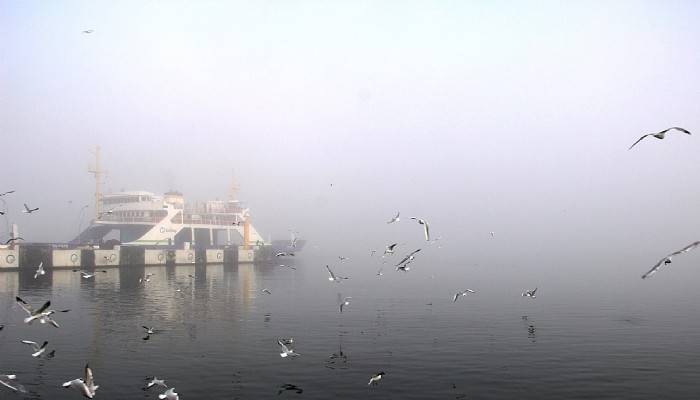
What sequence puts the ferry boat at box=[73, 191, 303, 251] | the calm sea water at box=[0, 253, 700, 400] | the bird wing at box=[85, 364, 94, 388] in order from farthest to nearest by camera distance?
the ferry boat at box=[73, 191, 303, 251]
the calm sea water at box=[0, 253, 700, 400]
the bird wing at box=[85, 364, 94, 388]

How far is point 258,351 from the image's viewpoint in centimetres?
3594

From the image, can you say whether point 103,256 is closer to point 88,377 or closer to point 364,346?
point 364,346

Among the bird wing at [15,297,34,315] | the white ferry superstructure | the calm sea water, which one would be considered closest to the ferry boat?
the white ferry superstructure

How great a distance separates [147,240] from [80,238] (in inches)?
755

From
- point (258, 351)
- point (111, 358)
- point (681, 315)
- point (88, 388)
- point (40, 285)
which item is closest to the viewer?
point (88, 388)

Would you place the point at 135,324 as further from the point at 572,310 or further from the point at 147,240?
the point at 147,240

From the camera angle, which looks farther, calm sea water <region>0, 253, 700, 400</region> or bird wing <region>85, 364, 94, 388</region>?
calm sea water <region>0, 253, 700, 400</region>

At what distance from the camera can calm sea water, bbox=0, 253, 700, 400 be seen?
28.0 metres

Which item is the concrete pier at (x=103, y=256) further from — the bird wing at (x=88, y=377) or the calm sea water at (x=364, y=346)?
the bird wing at (x=88, y=377)

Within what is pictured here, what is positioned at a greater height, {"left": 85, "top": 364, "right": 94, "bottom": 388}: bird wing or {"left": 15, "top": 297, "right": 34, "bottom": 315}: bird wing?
{"left": 15, "top": 297, "right": 34, "bottom": 315}: bird wing

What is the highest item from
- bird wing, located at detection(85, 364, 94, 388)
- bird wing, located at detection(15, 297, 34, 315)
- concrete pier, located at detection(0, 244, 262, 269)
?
bird wing, located at detection(15, 297, 34, 315)

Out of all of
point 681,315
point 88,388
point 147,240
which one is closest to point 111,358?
point 88,388

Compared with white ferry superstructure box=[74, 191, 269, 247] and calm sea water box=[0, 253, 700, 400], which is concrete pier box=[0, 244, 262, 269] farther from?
calm sea water box=[0, 253, 700, 400]

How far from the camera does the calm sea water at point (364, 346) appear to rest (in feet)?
91.7
